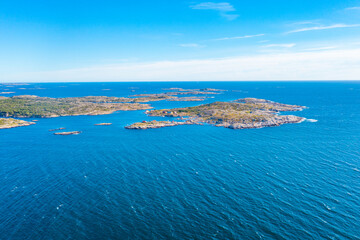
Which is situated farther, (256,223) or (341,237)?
(256,223)

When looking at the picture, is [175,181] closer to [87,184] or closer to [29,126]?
[87,184]

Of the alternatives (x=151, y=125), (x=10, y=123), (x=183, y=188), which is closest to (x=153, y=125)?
(x=151, y=125)

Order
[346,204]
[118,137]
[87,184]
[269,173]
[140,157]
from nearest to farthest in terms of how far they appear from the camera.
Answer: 1. [346,204]
2. [87,184]
3. [269,173]
4. [140,157]
5. [118,137]

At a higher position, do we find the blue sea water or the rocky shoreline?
the rocky shoreline

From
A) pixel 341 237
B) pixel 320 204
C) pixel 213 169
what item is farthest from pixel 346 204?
pixel 213 169

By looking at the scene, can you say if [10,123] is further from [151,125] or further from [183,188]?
[183,188]

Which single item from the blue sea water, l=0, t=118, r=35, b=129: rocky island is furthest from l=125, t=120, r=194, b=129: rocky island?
l=0, t=118, r=35, b=129: rocky island

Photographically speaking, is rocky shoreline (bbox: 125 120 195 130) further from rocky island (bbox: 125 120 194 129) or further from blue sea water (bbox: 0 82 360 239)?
blue sea water (bbox: 0 82 360 239)

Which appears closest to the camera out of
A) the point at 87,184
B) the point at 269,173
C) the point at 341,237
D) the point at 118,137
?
the point at 341,237

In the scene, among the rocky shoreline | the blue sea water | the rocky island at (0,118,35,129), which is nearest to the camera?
the blue sea water
